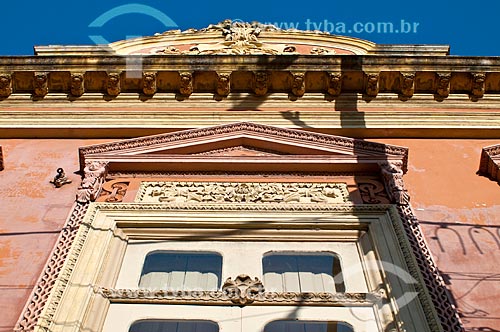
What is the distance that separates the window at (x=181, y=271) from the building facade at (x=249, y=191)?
0.02 metres

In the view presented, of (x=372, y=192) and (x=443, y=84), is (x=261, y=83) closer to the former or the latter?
(x=443, y=84)

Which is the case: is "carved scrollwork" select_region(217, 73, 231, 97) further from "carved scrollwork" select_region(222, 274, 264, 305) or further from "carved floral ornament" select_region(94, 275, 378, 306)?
"carved floral ornament" select_region(94, 275, 378, 306)

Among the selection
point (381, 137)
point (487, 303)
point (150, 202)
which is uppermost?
point (381, 137)

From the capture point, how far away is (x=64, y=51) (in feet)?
36.7

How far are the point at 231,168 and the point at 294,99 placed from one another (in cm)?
217

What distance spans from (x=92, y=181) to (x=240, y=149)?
6.47 feet

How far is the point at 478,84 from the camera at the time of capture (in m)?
9.86

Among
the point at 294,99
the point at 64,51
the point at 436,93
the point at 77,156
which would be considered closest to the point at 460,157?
the point at 436,93

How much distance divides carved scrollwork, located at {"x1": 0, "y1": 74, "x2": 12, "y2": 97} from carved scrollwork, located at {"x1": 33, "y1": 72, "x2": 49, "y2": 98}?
36 cm

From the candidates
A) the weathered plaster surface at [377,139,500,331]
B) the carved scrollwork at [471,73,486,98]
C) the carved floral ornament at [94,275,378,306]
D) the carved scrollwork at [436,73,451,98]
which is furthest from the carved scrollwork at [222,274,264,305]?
the carved scrollwork at [471,73,486,98]

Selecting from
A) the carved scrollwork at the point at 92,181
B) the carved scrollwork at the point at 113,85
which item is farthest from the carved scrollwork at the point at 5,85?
the carved scrollwork at the point at 92,181

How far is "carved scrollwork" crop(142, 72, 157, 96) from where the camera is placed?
9.83 meters

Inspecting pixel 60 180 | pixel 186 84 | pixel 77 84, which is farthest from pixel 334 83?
pixel 60 180

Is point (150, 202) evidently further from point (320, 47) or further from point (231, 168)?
point (320, 47)
